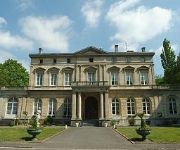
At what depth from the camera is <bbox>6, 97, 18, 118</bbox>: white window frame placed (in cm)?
4391

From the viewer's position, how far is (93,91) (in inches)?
1599

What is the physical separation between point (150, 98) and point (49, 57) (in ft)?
65.6

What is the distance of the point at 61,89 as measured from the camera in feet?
146

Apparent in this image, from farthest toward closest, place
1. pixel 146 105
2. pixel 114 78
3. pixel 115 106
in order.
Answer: pixel 114 78 < pixel 115 106 < pixel 146 105

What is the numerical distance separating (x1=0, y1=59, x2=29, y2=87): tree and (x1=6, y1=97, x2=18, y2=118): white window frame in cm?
1495

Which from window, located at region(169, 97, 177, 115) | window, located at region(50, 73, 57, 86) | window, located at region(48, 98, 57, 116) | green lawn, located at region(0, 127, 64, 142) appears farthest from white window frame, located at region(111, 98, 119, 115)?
green lawn, located at region(0, 127, 64, 142)

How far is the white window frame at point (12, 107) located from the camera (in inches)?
1729

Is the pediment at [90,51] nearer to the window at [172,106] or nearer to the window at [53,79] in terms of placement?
the window at [53,79]

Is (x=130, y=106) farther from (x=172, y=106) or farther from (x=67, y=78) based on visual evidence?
(x=67, y=78)

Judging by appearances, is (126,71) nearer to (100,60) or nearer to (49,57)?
(100,60)

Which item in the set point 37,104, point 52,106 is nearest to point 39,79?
point 37,104

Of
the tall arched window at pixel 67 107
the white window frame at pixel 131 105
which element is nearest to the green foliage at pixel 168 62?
the white window frame at pixel 131 105

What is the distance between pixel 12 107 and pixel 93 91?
49.8 feet

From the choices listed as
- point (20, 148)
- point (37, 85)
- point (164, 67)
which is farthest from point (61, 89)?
point (20, 148)
